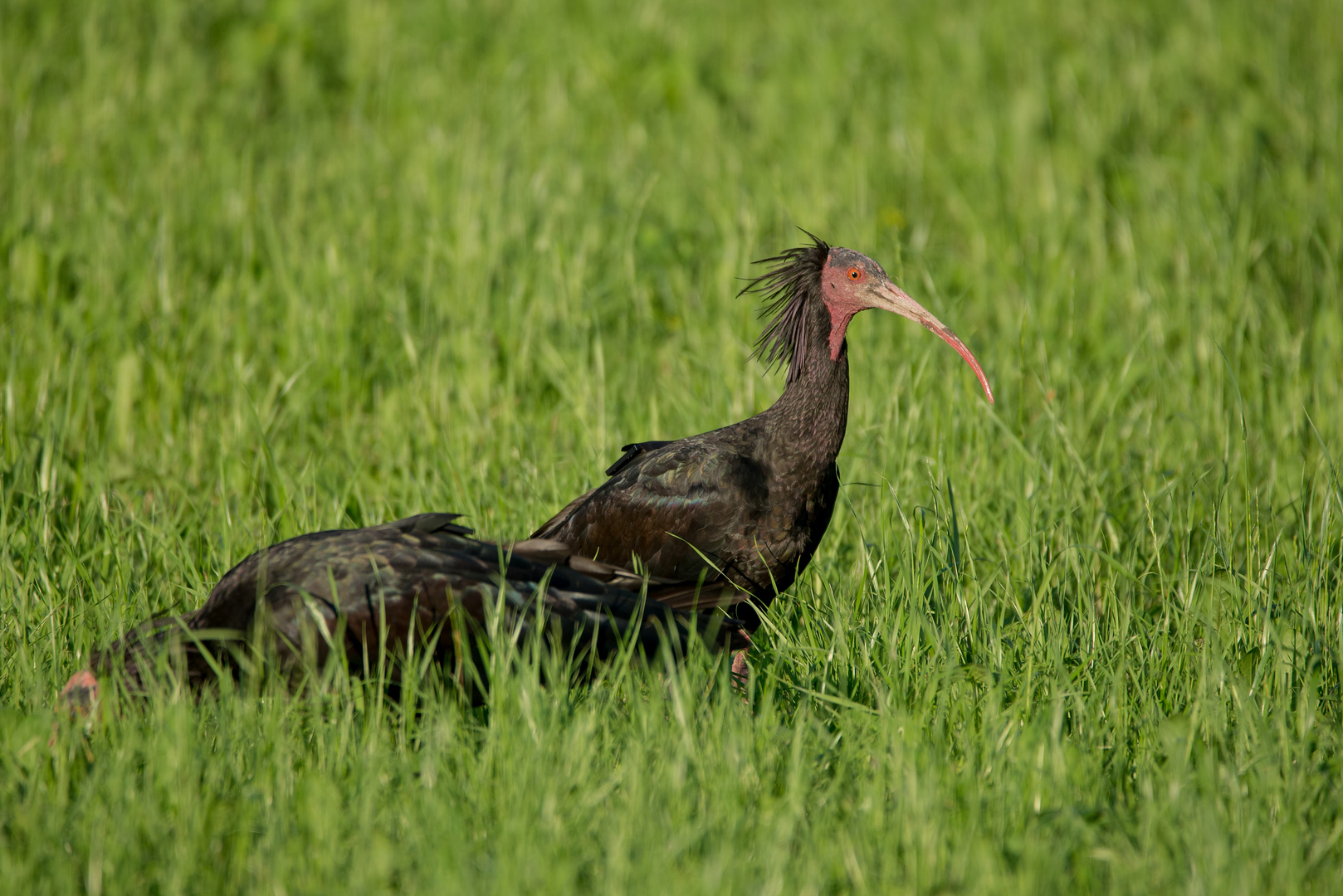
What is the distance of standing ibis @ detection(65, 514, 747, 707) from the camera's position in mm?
3340

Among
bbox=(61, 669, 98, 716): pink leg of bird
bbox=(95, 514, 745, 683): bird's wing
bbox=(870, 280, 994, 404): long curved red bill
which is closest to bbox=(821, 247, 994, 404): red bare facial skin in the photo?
bbox=(870, 280, 994, 404): long curved red bill

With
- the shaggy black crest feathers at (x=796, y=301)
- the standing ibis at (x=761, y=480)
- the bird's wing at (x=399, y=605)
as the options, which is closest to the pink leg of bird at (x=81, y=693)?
the bird's wing at (x=399, y=605)

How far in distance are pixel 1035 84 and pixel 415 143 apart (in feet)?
14.1

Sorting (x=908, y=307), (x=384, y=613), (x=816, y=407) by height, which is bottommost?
(x=384, y=613)

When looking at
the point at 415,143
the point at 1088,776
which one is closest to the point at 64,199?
the point at 415,143

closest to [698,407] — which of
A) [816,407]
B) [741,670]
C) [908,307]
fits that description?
[816,407]

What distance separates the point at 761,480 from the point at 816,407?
34 centimetres

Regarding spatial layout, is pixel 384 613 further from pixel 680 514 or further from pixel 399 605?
pixel 680 514

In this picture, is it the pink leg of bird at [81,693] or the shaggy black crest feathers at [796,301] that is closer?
the pink leg of bird at [81,693]

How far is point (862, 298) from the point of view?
423cm

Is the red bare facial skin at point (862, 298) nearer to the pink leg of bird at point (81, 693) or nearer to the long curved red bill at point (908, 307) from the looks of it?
the long curved red bill at point (908, 307)

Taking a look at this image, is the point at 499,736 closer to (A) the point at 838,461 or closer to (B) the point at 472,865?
(B) the point at 472,865

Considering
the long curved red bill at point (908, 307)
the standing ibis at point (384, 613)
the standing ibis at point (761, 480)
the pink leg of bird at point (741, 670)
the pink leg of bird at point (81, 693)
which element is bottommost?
the pink leg of bird at point (741, 670)

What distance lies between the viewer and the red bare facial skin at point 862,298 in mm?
4203
